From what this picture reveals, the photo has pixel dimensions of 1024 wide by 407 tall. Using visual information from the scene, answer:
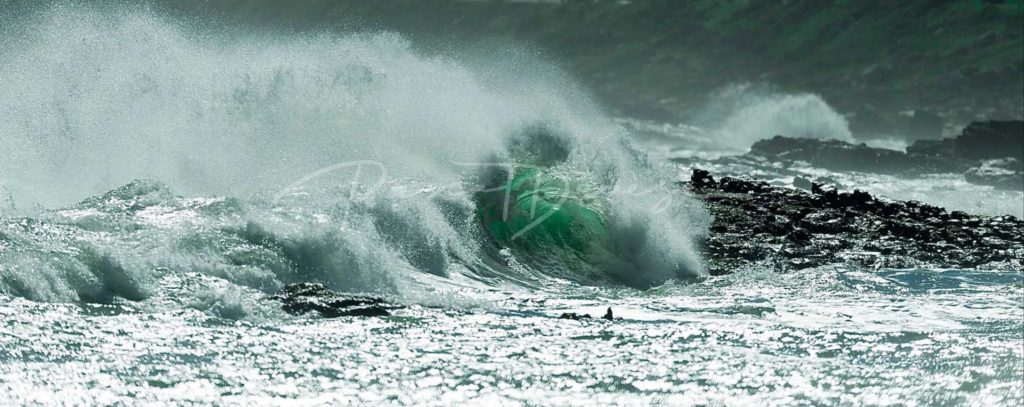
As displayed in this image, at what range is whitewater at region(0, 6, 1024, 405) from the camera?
1077cm

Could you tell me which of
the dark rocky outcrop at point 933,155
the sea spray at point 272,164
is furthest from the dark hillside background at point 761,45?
the sea spray at point 272,164

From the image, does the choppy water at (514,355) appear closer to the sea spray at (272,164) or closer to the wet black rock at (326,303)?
the wet black rock at (326,303)

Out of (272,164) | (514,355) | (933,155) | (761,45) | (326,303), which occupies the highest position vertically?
(761,45)

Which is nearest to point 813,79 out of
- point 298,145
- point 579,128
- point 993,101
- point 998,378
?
point 993,101

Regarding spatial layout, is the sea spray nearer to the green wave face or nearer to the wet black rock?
the green wave face

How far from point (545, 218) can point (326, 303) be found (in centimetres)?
721

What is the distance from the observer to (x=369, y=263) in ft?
48.6

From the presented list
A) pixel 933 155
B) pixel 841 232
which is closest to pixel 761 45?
pixel 933 155

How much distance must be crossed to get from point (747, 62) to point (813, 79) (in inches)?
368

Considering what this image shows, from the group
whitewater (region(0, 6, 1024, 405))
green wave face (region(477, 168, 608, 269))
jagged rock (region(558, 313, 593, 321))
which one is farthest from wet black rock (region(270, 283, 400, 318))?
green wave face (region(477, 168, 608, 269))

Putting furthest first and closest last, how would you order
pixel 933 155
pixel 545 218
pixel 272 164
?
pixel 933 155
pixel 272 164
pixel 545 218

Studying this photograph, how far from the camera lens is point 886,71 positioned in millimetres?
82438

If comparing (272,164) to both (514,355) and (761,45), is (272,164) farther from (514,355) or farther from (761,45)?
(761,45)

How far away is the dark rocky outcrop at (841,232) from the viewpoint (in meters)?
19.2
